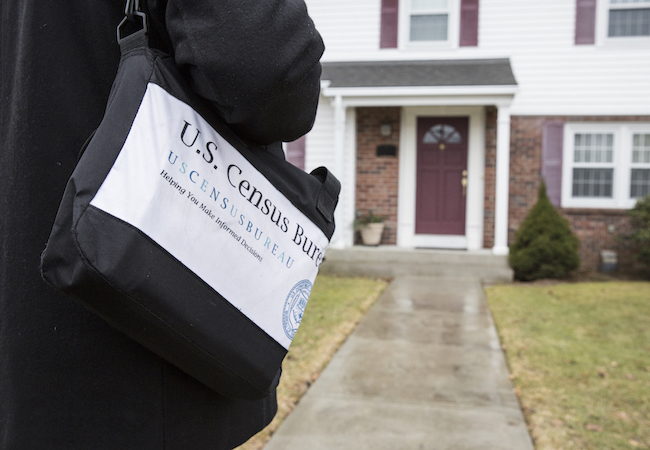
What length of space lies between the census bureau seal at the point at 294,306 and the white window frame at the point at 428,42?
946cm

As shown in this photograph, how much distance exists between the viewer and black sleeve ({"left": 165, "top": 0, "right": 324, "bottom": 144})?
2.66 ft

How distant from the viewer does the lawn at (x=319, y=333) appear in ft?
11.5

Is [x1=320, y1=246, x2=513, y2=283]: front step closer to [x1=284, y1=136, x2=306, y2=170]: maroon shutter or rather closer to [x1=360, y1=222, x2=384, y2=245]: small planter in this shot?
[x1=360, y1=222, x2=384, y2=245]: small planter

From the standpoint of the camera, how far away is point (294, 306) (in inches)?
38.7

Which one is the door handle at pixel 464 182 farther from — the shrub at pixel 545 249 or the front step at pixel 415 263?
the shrub at pixel 545 249

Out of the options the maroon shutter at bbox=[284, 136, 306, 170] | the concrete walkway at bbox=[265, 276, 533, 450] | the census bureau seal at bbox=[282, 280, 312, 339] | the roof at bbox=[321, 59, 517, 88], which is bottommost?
the concrete walkway at bbox=[265, 276, 533, 450]

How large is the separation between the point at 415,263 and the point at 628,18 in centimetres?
528

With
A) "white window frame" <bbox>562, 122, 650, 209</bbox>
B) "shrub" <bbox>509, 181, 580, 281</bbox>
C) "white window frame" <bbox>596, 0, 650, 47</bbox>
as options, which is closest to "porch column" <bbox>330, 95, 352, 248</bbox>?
"shrub" <bbox>509, 181, 580, 281</bbox>

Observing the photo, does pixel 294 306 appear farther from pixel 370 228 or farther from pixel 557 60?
pixel 557 60

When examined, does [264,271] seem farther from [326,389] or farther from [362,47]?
[362,47]

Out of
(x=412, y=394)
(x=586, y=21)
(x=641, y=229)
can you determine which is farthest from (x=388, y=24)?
(x=412, y=394)

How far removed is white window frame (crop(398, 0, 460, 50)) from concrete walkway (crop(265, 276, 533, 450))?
220 inches

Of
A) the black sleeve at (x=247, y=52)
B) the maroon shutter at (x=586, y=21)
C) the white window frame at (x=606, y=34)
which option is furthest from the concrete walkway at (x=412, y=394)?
the white window frame at (x=606, y=34)

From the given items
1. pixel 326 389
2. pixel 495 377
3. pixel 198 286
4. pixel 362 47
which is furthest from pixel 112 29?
pixel 362 47
